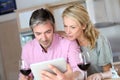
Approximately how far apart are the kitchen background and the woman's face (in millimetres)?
93

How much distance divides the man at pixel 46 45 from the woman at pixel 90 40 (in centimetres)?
4

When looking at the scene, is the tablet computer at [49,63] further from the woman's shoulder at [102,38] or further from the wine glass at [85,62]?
the woman's shoulder at [102,38]

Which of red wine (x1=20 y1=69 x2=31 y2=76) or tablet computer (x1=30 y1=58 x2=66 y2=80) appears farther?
red wine (x1=20 y1=69 x2=31 y2=76)

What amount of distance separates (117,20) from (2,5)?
1020mm

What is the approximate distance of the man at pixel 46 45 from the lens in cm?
107

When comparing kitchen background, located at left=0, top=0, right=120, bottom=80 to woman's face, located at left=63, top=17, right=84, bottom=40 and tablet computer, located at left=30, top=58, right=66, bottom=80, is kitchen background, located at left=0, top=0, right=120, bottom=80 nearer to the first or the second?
woman's face, located at left=63, top=17, right=84, bottom=40

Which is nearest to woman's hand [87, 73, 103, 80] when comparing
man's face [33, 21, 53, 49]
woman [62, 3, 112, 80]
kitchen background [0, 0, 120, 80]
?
woman [62, 3, 112, 80]

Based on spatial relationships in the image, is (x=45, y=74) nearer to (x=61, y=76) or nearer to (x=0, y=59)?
(x=61, y=76)

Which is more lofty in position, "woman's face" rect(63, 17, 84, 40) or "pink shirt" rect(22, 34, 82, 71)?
"woman's face" rect(63, 17, 84, 40)

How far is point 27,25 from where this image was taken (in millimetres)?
1497

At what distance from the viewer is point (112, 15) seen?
1.14 meters

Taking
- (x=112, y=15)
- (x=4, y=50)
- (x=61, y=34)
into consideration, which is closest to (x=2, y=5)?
(x=4, y=50)

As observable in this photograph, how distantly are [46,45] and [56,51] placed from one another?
5 cm

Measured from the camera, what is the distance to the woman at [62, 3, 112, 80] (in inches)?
43.0
